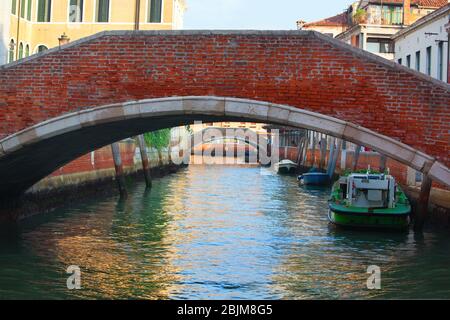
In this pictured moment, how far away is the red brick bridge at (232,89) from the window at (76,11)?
1827cm

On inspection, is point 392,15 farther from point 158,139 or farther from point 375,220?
point 375,220

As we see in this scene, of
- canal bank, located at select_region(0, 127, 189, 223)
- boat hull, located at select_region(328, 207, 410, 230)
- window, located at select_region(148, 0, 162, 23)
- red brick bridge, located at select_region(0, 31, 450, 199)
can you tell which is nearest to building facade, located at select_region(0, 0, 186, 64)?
window, located at select_region(148, 0, 162, 23)

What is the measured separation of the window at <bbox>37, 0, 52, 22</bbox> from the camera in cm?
2831

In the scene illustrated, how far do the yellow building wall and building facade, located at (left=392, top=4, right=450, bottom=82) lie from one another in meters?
9.03

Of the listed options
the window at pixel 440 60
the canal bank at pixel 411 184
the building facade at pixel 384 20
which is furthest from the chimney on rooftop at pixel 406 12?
the window at pixel 440 60

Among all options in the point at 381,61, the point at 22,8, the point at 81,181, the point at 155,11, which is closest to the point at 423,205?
the point at 381,61

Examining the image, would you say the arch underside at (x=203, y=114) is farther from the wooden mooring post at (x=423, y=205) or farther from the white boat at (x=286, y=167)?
the white boat at (x=286, y=167)

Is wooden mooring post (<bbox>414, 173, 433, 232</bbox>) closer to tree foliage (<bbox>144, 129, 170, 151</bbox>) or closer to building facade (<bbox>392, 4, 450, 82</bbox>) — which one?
building facade (<bbox>392, 4, 450, 82</bbox>)

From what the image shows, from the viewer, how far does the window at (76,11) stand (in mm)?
28547

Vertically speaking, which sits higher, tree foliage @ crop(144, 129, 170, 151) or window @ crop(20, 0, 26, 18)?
Result: window @ crop(20, 0, 26, 18)

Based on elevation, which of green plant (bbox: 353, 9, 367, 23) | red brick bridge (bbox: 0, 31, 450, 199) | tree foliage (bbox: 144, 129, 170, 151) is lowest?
tree foliage (bbox: 144, 129, 170, 151)

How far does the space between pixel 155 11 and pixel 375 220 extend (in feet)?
55.1

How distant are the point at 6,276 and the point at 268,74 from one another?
14.8ft
